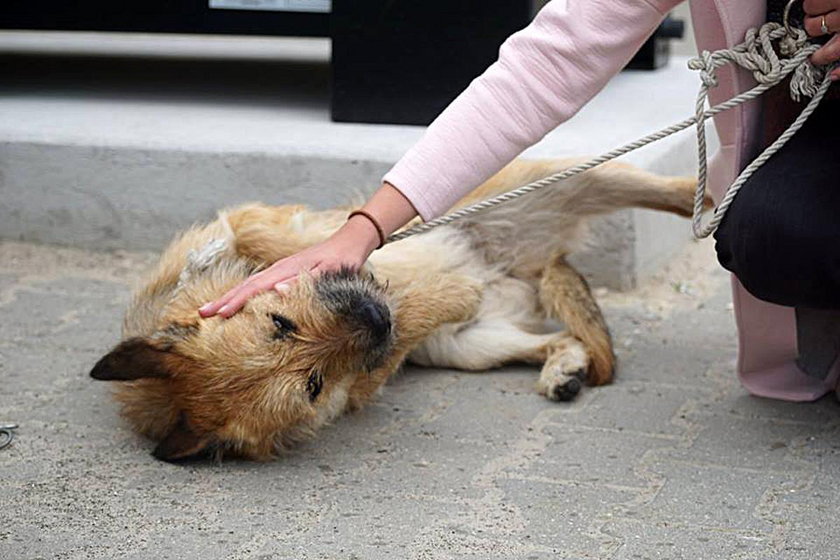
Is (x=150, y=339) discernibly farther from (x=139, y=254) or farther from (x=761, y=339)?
(x=139, y=254)

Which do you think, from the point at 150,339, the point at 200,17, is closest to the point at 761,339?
the point at 150,339

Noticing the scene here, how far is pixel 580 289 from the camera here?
4.13 m

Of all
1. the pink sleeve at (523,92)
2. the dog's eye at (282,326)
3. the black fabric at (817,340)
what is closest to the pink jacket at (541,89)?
the pink sleeve at (523,92)

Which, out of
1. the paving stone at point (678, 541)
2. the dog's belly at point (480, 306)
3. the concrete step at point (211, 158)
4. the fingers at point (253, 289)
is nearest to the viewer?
the paving stone at point (678, 541)

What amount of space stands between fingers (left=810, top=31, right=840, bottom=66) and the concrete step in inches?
70.1

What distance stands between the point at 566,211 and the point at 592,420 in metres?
0.96

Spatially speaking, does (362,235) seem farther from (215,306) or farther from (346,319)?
(215,306)

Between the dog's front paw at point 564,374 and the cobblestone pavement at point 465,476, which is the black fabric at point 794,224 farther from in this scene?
the dog's front paw at point 564,374

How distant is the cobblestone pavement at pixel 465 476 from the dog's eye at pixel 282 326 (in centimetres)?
38

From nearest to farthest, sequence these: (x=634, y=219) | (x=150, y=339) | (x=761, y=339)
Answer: (x=150, y=339), (x=761, y=339), (x=634, y=219)

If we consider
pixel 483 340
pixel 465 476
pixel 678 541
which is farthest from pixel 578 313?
pixel 678 541

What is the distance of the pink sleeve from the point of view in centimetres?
299

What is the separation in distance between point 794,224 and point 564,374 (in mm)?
1087

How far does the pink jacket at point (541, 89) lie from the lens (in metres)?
2.99
